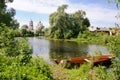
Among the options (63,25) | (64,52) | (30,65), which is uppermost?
(63,25)

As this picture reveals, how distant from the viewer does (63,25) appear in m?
78.7

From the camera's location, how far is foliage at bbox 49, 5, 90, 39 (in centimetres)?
7752

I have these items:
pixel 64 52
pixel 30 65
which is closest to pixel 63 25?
pixel 64 52

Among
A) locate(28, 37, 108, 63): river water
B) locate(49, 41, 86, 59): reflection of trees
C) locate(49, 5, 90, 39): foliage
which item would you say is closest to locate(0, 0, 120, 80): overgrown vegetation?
locate(28, 37, 108, 63): river water

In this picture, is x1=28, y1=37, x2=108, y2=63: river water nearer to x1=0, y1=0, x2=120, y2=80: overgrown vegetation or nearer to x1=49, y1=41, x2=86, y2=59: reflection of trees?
x1=49, y1=41, x2=86, y2=59: reflection of trees

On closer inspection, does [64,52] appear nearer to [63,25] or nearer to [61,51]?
[61,51]

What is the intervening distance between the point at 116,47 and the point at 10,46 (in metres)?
9.28

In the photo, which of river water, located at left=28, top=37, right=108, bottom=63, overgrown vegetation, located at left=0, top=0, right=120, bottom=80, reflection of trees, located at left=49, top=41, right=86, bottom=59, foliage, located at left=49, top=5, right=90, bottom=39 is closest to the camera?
overgrown vegetation, located at left=0, top=0, right=120, bottom=80

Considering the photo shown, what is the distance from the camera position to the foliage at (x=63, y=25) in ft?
254

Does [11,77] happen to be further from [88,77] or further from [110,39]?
[88,77]

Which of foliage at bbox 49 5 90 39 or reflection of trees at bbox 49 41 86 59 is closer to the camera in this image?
reflection of trees at bbox 49 41 86 59

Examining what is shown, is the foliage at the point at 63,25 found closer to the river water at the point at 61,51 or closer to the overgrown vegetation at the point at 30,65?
the river water at the point at 61,51

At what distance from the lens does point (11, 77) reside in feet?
34.0

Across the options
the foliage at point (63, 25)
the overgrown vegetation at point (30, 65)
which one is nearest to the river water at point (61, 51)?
the overgrown vegetation at point (30, 65)
